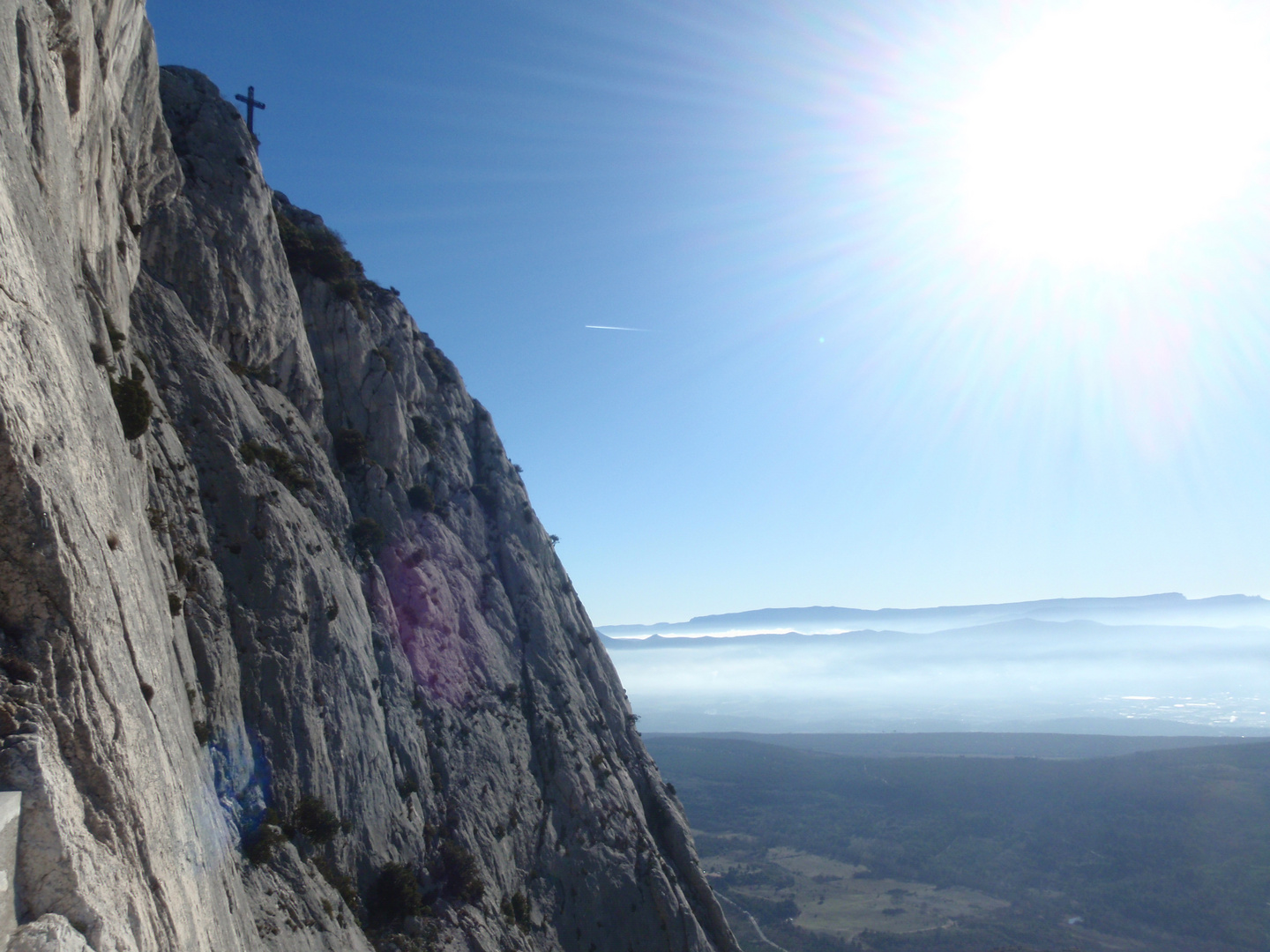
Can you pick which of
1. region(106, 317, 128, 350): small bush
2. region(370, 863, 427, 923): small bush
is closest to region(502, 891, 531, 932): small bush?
region(370, 863, 427, 923): small bush

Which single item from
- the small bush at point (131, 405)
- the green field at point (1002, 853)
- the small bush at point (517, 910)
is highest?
the small bush at point (131, 405)

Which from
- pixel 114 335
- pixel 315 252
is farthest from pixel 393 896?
pixel 315 252

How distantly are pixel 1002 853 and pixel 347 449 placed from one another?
144 meters

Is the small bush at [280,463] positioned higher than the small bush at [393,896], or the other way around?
the small bush at [280,463]

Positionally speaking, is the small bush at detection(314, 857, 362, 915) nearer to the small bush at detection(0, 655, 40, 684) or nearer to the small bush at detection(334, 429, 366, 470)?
the small bush at detection(0, 655, 40, 684)

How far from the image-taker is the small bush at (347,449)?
32.2 metres

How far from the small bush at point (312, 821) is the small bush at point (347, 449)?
51.9 feet

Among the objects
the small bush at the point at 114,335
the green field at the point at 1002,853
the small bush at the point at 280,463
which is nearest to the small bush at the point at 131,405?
the small bush at the point at 114,335

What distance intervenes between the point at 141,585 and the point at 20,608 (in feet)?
16.3

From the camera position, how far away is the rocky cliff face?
27.1 feet

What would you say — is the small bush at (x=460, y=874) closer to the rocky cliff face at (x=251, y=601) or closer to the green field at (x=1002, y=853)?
the rocky cliff face at (x=251, y=601)

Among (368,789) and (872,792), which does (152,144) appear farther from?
(872,792)

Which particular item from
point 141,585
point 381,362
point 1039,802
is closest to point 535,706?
point 381,362

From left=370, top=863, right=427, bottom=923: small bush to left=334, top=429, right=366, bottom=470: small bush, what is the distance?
17.2m
